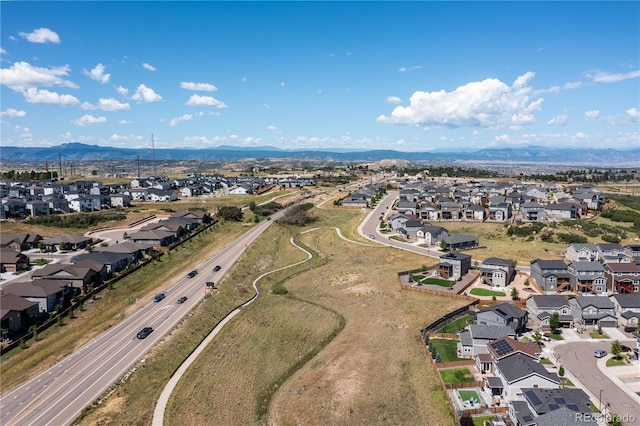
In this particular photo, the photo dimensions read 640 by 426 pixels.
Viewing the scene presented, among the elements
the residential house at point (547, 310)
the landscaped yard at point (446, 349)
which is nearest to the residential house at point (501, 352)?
the landscaped yard at point (446, 349)

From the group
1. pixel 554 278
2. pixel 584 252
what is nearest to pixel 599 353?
pixel 554 278

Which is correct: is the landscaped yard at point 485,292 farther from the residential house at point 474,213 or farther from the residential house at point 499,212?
the residential house at point 499,212

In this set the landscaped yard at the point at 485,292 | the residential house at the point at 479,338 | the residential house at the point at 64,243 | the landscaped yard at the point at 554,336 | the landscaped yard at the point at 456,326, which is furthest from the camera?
the residential house at the point at 64,243

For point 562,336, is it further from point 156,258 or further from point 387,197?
point 387,197

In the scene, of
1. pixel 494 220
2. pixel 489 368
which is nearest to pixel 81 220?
pixel 489 368

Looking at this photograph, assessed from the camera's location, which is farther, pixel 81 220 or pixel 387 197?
pixel 387 197

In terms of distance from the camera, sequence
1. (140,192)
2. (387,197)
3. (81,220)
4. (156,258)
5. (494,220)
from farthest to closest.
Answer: (387,197)
(140,192)
(494,220)
(81,220)
(156,258)

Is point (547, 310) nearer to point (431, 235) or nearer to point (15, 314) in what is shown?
point (431, 235)
